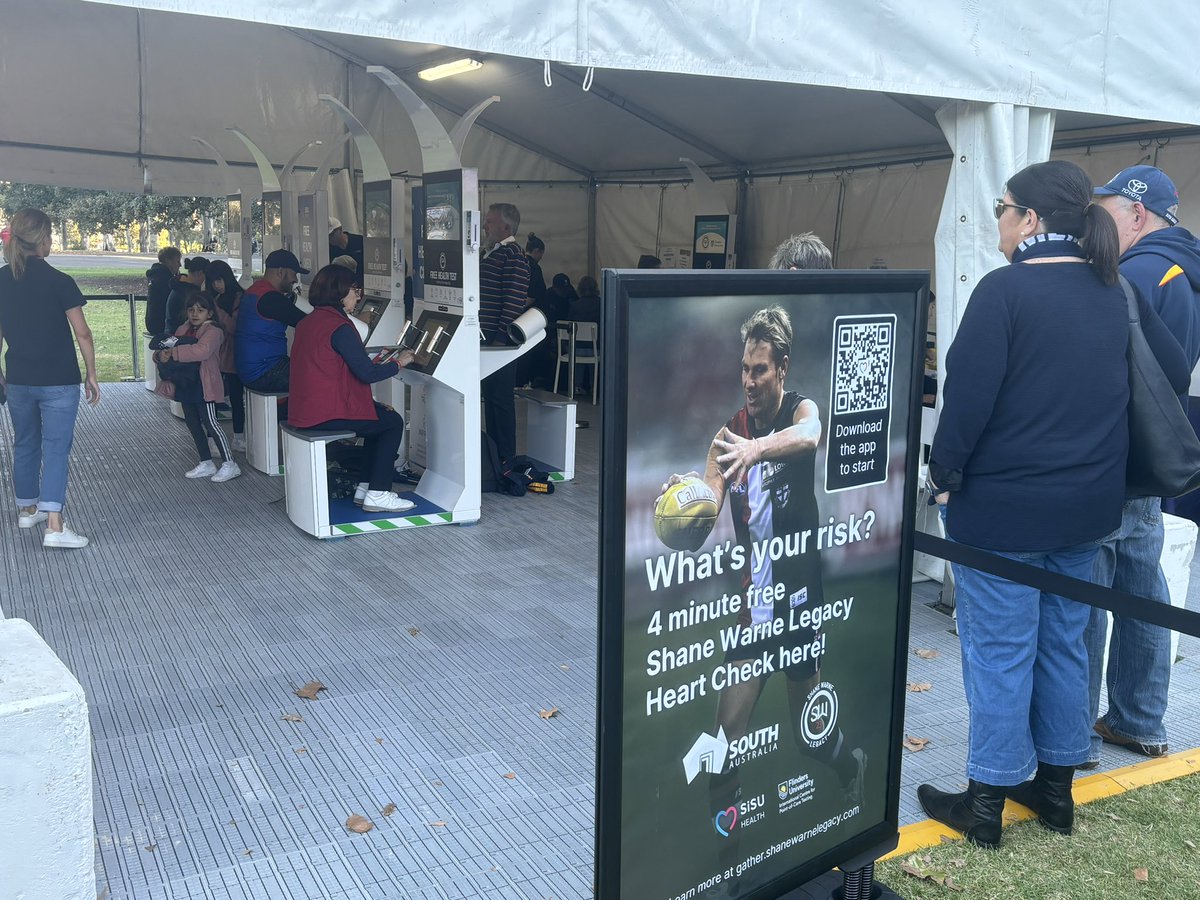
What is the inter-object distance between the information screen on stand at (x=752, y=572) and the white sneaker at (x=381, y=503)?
416cm

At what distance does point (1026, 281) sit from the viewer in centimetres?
251

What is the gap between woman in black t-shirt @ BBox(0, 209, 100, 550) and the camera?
16.2ft

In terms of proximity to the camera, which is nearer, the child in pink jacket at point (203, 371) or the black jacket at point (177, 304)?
the child in pink jacket at point (203, 371)

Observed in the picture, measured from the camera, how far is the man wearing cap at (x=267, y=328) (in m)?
7.03

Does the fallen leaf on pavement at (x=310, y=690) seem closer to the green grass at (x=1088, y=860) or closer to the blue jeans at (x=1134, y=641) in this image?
the green grass at (x=1088, y=860)

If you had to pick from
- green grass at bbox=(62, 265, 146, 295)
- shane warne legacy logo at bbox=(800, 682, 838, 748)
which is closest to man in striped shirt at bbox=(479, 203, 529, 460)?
shane warne legacy logo at bbox=(800, 682, 838, 748)

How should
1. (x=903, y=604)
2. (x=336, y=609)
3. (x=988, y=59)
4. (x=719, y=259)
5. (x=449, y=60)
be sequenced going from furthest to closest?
(x=719, y=259), (x=449, y=60), (x=336, y=609), (x=988, y=59), (x=903, y=604)

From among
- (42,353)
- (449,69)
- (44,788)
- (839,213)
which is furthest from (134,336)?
(44,788)

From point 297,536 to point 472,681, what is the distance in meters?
2.22

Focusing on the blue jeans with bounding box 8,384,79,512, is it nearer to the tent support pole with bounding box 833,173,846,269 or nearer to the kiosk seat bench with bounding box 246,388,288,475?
the kiosk seat bench with bounding box 246,388,288,475

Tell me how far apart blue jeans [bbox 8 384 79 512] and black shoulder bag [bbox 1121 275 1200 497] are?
4.62 metres

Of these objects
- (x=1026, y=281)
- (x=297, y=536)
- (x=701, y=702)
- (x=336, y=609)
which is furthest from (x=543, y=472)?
(x=701, y=702)

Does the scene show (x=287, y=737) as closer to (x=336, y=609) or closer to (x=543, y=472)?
(x=336, y=609)

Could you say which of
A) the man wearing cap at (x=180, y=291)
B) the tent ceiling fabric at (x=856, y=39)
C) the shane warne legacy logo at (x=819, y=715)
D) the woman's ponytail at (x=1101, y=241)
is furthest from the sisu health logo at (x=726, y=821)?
the man wearing cap at (x=180, y=291)
